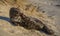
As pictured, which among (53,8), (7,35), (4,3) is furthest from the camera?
(53,8)

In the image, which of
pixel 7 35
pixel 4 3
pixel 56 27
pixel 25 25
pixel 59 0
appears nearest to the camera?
pixel 7 35

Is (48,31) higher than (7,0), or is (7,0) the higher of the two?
(7,0)

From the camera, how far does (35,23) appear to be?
906cm

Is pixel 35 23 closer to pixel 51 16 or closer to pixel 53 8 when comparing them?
pixel 51 16

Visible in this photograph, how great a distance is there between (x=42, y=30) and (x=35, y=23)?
13.3 inches

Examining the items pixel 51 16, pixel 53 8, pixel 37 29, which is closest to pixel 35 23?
pixel 37 29

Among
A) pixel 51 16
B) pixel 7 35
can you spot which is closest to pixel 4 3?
pixel 51 16

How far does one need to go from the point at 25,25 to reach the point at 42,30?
1.99 ft

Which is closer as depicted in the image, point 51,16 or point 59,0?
point 51,16

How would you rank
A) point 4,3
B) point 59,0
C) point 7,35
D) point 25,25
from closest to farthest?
point 7,35, point 25,25, point 4,3, point 59,0

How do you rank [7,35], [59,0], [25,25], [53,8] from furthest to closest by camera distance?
[59,0] → [53,8] → [25,25] → [7,35]

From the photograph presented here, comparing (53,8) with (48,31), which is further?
(53,8)

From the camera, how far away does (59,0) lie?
606 inches

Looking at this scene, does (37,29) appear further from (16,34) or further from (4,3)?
(4,3)
